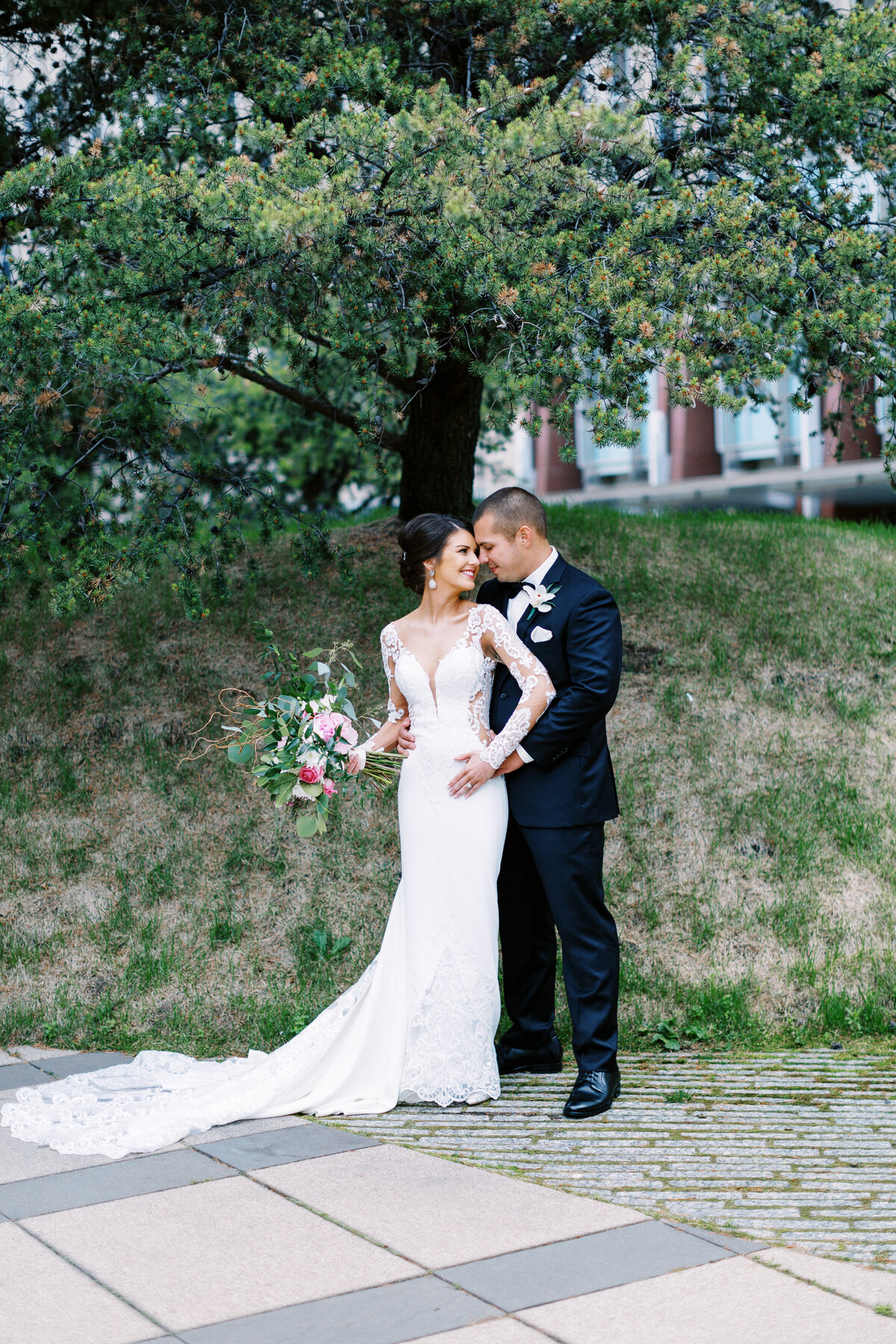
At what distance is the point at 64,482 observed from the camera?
28.8ft

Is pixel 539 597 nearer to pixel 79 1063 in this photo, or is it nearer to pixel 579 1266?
pixel 579 1266

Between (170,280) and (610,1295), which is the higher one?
(170,280)

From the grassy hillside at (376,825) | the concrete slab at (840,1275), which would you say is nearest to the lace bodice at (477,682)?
the grassy hillside at (376,825)

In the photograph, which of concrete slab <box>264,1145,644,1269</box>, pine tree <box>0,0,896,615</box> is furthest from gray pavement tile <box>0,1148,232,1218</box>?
pine tree <box>0,0,896,615</box>

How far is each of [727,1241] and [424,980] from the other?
6.12ft

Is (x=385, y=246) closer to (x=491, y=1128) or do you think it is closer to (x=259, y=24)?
(x=259, y=24)

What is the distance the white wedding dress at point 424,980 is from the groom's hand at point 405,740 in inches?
1.2

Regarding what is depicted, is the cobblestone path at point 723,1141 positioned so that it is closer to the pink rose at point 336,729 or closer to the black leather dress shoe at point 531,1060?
the black leather dress shoe at point 531,1060

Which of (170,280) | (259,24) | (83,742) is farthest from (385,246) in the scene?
(83,742)

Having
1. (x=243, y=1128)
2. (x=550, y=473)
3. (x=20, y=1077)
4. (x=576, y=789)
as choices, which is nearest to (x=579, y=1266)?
(x=243, y=1128)

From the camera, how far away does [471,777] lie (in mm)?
5578

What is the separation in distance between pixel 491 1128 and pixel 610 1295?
1576mm

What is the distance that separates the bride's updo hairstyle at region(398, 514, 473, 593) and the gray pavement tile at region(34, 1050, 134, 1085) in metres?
2.55

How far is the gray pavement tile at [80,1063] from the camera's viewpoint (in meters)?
6.16
